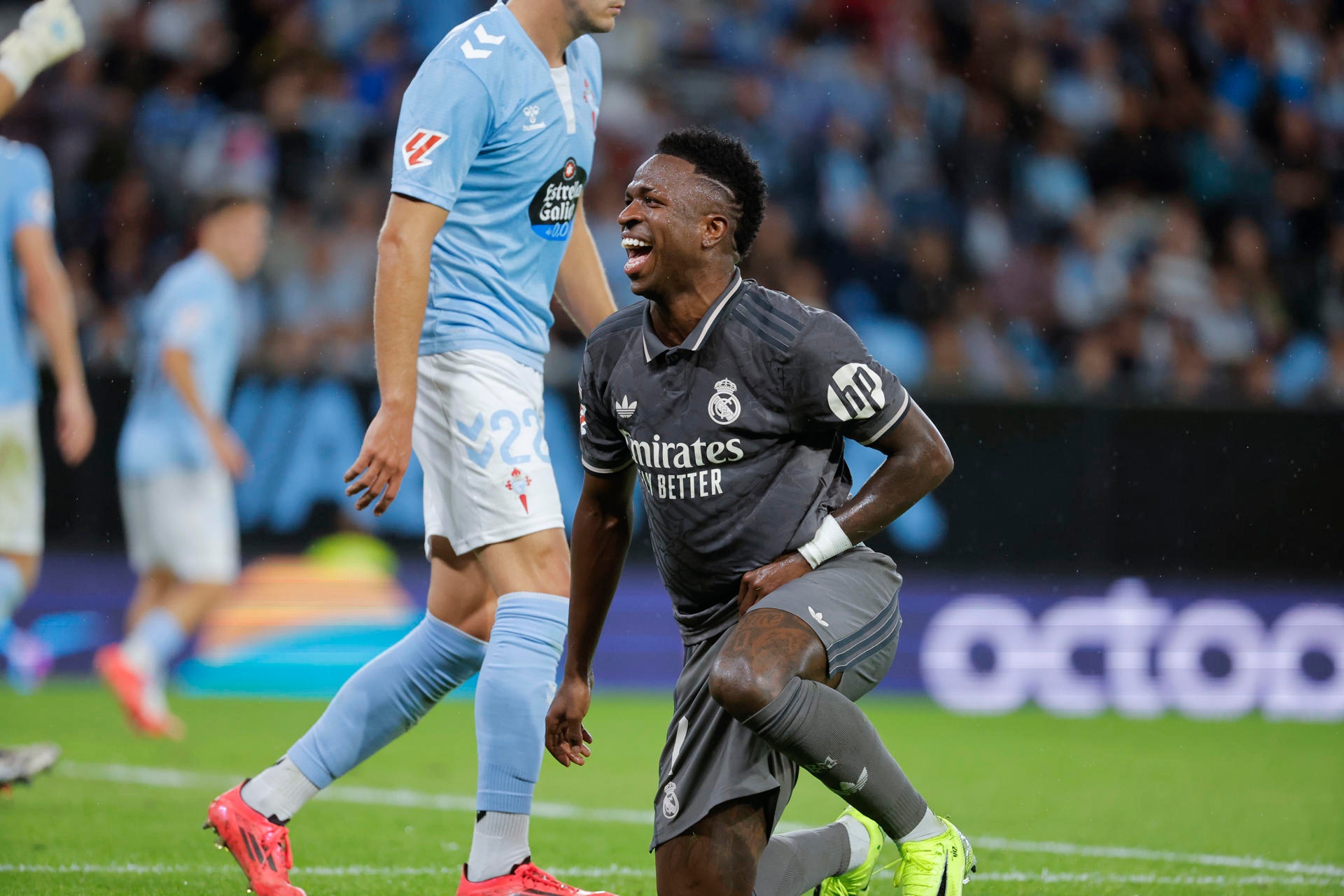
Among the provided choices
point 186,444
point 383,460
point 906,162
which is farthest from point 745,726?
point 906,162

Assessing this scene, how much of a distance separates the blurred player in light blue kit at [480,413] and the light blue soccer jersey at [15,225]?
3232 mm

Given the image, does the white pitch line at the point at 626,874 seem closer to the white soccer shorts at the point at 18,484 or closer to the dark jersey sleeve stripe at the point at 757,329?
the dark jersey sleeve stripe at the point at 757,329

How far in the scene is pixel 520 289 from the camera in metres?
4.08

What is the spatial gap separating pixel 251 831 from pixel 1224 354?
9.24 metres

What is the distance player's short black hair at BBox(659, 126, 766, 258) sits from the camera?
11.5 ft

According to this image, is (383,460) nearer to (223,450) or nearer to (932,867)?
(932,867)

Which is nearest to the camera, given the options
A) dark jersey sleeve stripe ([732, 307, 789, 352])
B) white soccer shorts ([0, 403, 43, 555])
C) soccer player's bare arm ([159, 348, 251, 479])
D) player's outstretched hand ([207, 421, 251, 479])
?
dark jersey sleeve stripe ([732, 307, 789, 352])

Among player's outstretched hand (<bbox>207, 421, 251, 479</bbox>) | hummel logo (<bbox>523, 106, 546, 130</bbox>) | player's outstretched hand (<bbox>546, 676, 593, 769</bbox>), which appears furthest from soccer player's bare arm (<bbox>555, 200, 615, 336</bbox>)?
player's outstretched hand (<bbox>207, 421, 251, 479</bbox>)

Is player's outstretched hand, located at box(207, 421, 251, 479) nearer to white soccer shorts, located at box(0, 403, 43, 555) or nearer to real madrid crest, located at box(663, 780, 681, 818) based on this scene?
white soccer shorts, located at box(0, 403, 43, 555)

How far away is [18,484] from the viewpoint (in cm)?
632

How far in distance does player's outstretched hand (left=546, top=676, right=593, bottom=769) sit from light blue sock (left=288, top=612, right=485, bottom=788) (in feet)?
1.17

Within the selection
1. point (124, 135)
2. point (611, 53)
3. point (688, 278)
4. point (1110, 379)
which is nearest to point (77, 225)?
point (124, 135)

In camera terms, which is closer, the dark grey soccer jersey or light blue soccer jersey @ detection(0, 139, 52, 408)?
the dark grey soccer jersey

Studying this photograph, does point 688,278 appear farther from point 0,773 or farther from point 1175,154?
point 1175,154
